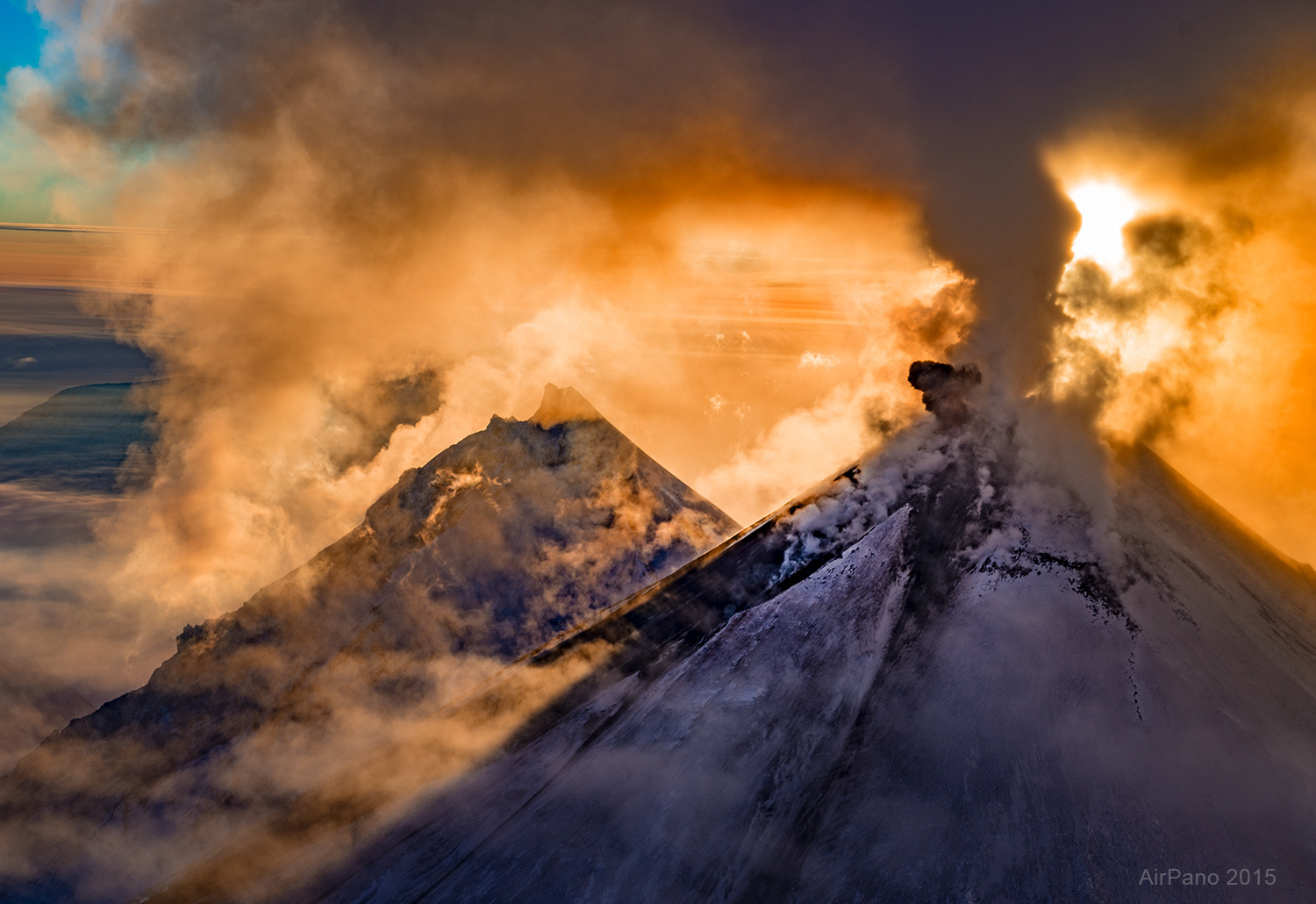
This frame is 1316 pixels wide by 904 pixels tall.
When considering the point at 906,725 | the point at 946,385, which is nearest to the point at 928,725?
the point at 906,725

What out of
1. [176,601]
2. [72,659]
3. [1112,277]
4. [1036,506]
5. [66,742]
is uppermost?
[1112,277]

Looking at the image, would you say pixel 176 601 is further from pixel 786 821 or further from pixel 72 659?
pixel 786 821

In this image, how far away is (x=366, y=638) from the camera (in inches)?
1677

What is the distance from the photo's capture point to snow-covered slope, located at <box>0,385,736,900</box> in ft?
127

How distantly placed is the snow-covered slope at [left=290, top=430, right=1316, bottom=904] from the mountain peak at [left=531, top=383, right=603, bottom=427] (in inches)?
715

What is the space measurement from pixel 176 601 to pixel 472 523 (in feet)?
183

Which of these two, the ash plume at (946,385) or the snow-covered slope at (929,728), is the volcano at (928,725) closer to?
the snow-covered slope at (929,728)

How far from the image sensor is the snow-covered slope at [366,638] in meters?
38.8

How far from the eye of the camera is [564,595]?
147 feet

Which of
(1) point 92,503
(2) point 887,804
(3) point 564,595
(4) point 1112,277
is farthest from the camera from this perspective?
(1) point 92,503

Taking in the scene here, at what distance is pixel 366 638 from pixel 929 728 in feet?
97.3

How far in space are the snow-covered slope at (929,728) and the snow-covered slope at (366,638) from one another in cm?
1154

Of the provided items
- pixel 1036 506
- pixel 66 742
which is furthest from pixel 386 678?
pixel 1036 506

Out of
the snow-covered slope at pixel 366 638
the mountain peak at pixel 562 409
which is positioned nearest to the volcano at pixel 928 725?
the snow-covered slope at pixel 366 638
